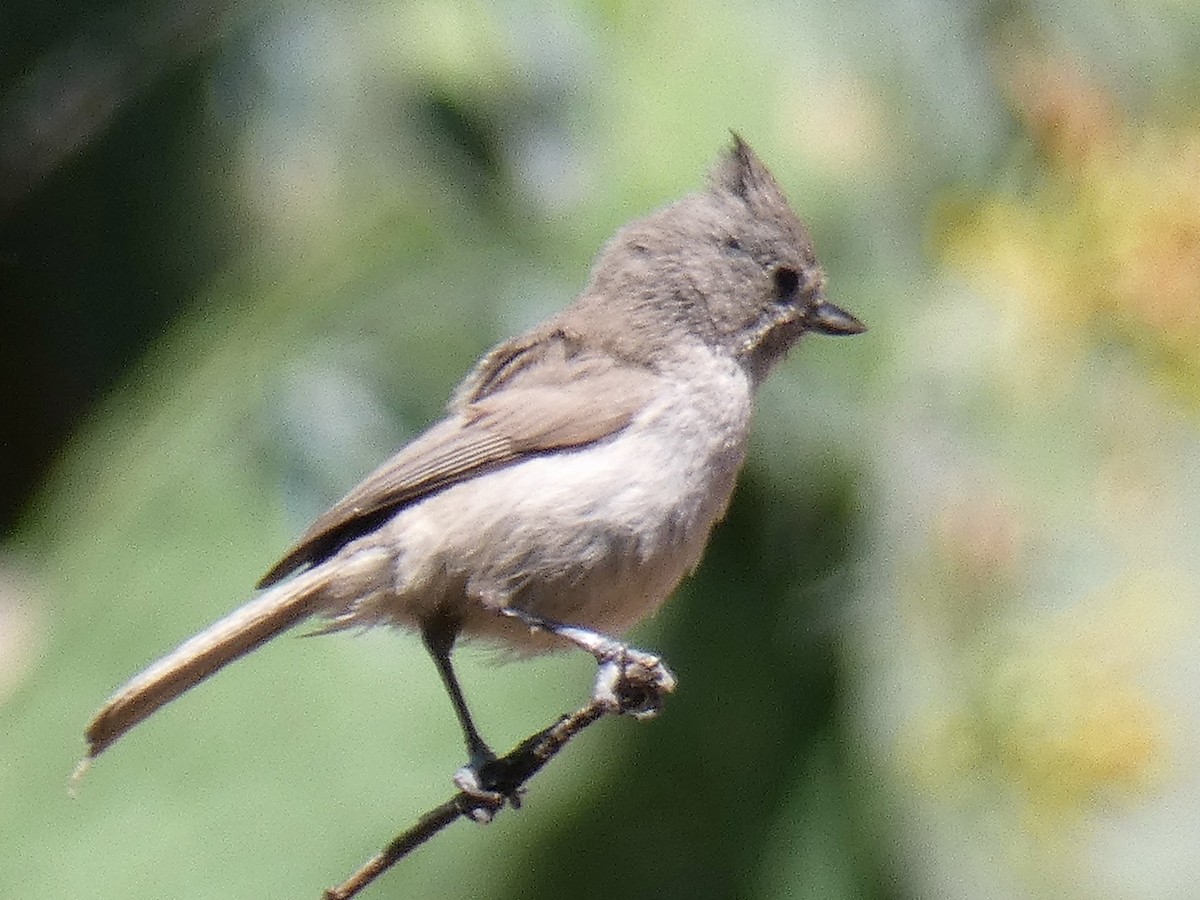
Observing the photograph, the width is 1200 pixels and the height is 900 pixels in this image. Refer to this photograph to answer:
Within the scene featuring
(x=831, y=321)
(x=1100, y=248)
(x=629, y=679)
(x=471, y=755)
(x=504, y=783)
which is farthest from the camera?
(x=1100, y=248)

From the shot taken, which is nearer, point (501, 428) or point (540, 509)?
point (540, 509)

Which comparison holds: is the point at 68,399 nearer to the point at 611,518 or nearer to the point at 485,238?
the point at 485,238

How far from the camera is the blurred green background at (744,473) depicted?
441 cm

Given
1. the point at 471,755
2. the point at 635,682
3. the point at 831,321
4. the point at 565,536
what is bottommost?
the point at 635,682

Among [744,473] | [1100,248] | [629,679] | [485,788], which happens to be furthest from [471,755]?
[1100,248]

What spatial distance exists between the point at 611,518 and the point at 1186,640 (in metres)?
2.83

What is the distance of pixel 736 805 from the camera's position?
4559mm

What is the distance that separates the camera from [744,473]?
4602mm

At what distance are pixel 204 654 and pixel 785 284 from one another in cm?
169

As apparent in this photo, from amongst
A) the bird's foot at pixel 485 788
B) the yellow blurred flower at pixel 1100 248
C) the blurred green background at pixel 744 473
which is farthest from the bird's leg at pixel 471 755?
the yellow blurred flower at pixel 1100 248

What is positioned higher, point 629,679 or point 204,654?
point 204,654

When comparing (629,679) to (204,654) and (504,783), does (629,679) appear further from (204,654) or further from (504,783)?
(204,654)

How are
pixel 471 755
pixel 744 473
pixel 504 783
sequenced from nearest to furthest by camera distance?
pixel 504 783 → pixel 471 755 → pixel 744 473

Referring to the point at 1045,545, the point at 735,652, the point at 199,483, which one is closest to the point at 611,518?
the point at 735,652
